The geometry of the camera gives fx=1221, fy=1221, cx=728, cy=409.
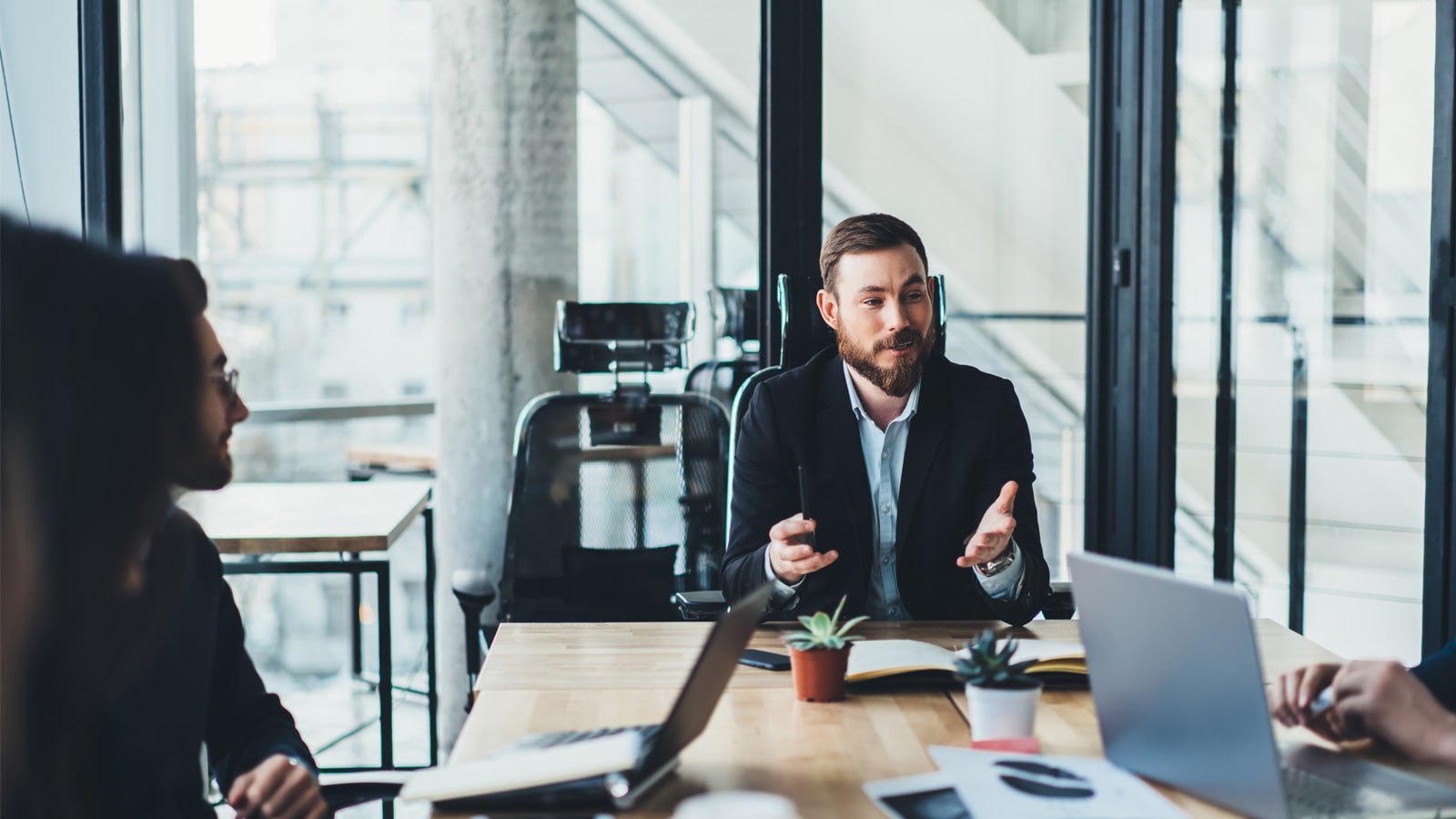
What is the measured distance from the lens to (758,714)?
4.57 feet

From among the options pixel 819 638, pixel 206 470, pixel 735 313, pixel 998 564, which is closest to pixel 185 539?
pixel 206 470

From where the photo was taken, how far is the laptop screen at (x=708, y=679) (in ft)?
3.61

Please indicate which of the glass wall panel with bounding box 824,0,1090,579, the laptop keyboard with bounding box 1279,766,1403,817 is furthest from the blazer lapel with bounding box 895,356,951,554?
the glass wall panel with bounding box 824,0,1090,579

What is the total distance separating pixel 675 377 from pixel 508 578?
0.90 metres

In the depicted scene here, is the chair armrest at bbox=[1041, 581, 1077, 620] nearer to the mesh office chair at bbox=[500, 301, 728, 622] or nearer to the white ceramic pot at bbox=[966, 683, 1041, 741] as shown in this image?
the white ceramic pot at bbox=[966, 683, 1041, 741]

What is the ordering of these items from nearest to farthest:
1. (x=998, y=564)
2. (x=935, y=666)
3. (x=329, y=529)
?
1. (x=935, y=666)
2. (x=998, y=564)
3. (x=329, y=529)

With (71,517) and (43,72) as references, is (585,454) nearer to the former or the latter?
(43,72)

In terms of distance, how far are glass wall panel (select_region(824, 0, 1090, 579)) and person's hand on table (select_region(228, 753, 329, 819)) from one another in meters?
2.40

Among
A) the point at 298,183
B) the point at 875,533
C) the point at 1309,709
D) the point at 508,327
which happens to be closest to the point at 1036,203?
the point at 508,327

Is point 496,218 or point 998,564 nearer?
point 998,564

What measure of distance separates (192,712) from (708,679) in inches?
22.9

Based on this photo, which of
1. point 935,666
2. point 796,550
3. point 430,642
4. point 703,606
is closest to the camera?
point 935,666

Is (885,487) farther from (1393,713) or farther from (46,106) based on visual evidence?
(46,106)

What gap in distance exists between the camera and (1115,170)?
3350mm
